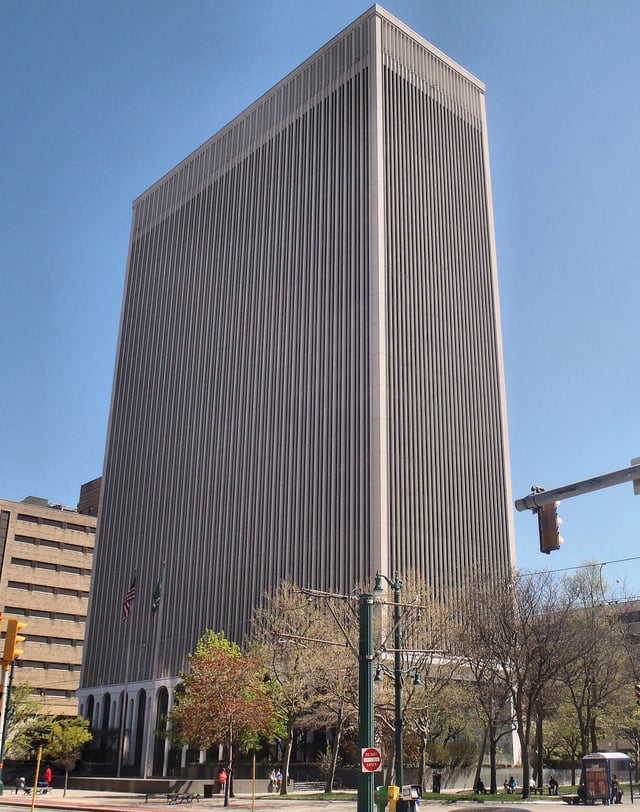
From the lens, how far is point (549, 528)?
17672 millimetres

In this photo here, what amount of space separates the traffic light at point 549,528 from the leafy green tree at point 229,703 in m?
36.9

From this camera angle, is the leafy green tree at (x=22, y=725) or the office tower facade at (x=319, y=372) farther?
the office tower facade at (x=319, y=372)

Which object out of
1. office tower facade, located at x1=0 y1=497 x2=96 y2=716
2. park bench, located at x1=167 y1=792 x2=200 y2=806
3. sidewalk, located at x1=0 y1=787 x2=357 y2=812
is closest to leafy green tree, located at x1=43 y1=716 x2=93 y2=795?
sidewalk, located at x1=0 y1=787 x2=357 y2=812

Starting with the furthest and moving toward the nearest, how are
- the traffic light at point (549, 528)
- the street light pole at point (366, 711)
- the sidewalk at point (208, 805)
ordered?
1. the sidewalk at point (208, 805)
2. the street light pole at point (366, 711)
3. the traffic light at point (549, 528)

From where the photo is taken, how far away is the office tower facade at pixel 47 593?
Answer: 367 ft

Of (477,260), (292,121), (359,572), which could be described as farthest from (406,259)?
(359,572)

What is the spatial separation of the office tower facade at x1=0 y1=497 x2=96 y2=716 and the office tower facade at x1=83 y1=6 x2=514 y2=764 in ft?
15.7

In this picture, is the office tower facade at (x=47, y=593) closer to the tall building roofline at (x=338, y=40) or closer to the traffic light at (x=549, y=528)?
the tall building roofline at (x=338, y=40)

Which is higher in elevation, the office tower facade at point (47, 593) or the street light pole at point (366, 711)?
the office tower facade at point (47, 593)

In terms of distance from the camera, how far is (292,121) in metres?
108

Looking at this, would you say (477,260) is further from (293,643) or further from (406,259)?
(293,643)

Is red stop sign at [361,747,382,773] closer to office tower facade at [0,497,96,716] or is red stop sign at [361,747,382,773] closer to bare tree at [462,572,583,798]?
bare tree at [462,572,583,798]

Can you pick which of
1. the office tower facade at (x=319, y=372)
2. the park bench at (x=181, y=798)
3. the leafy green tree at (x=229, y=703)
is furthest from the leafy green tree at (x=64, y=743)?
the park bench at (x=181, y=798)

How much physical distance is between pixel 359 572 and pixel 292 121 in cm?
5979
